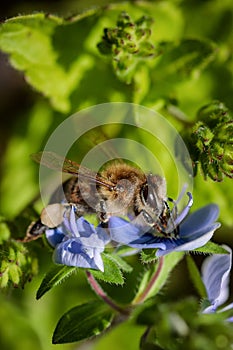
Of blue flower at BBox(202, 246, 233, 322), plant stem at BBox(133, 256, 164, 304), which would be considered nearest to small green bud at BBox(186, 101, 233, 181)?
blue flower at BBox(202, 246, 233, 322)

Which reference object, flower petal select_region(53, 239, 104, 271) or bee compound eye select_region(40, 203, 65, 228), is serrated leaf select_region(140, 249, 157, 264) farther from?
bee compound eye select_region(40, 203, 65, 228)

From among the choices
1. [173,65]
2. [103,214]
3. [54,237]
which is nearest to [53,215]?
[54,237]

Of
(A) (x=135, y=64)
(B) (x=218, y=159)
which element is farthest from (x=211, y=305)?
(A) (x=135, y=64)

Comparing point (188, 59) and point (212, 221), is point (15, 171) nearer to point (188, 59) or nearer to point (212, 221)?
point (188, 59)

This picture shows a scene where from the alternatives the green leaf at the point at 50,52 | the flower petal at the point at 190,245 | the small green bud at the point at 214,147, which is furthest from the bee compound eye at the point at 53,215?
the green leaf at the point at 50,52

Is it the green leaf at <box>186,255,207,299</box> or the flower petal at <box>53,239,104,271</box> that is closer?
the flower petal at <box>53,239,104,271</box>
